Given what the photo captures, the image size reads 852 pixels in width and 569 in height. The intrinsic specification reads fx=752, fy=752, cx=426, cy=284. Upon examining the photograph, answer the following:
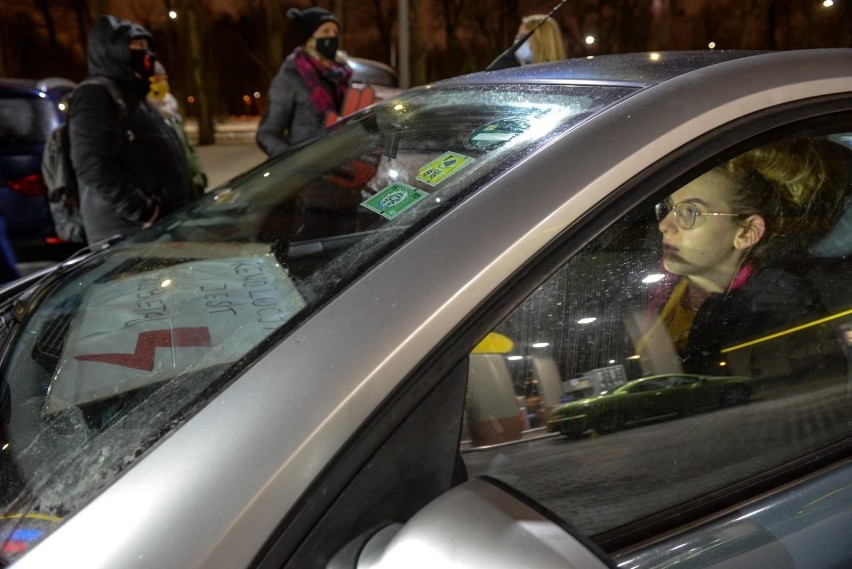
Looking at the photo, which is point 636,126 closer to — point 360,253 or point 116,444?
point 360,253

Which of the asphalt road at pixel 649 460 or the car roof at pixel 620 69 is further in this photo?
the car roof at pixel 620 69

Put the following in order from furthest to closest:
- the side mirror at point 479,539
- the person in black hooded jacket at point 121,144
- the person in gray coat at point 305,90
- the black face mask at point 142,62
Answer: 1. the person in gray coat at point 305,90
2. the black face mask at point 142,62
3. the person in black hooded jacket at point 121,144
4. the side mirror at point 479,539

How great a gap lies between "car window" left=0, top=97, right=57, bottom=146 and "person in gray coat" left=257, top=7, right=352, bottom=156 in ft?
7.26

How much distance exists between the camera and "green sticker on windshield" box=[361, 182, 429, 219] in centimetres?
132

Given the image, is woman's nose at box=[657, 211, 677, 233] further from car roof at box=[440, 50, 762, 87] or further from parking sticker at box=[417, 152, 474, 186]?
parking sticker at box=[417, 152, 474, 186]

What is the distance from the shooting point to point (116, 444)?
3.41 ft

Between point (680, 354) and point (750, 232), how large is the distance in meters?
0.32

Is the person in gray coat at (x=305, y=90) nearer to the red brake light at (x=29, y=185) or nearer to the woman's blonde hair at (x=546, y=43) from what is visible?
the woman's blonde hair at (x=546, y=43)

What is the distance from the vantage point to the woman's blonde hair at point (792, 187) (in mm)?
1355

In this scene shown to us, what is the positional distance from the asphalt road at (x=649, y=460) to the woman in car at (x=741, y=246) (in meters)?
0.12

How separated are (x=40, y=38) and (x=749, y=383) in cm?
2010

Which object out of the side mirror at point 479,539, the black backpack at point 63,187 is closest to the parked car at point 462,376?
the side mirror at point 479,539

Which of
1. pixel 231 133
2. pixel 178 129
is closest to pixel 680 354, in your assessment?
pixel 178 129

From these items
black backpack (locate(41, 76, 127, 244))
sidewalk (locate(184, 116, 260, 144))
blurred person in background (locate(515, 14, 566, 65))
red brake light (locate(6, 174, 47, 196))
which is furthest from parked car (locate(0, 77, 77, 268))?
sidewalk (locate(184, 116, 260, 144))
